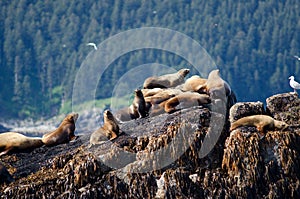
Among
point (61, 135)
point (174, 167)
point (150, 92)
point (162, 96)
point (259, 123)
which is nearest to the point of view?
point (174, 167)

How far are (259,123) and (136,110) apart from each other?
364 centimetres

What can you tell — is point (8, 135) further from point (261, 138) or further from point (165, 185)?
point (261, 138)

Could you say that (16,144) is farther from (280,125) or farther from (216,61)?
(216,61)

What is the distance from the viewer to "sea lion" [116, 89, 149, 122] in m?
18.9

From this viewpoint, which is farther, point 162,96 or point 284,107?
point 162,96

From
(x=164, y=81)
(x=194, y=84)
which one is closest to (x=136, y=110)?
(x=194, y=84)

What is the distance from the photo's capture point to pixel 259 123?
55.2 feet

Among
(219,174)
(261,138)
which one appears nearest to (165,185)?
(219,174)

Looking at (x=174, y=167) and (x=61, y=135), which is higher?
(x=61, y=135)

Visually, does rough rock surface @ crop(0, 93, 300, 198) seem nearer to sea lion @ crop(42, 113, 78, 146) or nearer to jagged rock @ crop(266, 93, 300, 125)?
jagged rock @ crop(266, 93, 300, 125)

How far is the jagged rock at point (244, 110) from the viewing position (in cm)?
1722

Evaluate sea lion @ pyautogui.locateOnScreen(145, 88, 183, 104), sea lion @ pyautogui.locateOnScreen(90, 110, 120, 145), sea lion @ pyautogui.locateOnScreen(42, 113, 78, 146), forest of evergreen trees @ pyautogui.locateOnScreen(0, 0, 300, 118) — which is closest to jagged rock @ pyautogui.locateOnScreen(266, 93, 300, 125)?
sea lion @ pyautogui.locateOnScreen(145, 88, 183, 104)

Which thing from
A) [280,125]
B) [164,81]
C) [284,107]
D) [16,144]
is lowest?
[16,144]

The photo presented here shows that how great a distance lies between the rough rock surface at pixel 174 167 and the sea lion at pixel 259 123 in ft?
0.50
